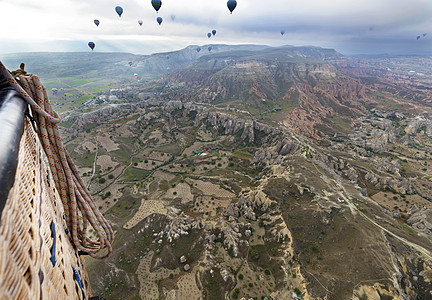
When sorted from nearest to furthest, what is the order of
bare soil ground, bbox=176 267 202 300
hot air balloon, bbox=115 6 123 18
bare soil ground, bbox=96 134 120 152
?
bare soil ground, bbox=176 267 202 300
hot air balloon, bbox=115 6 123 18
bare soil ground, bbox=96 134 120 152

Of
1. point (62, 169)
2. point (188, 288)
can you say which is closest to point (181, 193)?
point (188, 288)

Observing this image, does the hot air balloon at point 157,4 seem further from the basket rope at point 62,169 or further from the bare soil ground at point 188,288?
the bare soil ground at point 188,288

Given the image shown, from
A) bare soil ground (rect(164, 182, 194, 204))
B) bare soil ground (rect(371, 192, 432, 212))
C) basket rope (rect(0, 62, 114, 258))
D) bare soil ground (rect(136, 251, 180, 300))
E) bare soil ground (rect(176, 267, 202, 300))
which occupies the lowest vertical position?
bare soil ground (rect(371, 192, 432, 212))

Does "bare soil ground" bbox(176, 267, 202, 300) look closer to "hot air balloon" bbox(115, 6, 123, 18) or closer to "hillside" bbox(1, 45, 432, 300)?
"hillside" bbox(1, 45, 432, 300)

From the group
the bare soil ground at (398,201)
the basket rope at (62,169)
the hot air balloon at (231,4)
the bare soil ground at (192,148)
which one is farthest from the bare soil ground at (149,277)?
the hot air balloon at (231,4)

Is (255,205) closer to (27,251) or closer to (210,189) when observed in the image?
(210,189)

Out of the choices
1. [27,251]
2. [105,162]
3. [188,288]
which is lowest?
[105,162]

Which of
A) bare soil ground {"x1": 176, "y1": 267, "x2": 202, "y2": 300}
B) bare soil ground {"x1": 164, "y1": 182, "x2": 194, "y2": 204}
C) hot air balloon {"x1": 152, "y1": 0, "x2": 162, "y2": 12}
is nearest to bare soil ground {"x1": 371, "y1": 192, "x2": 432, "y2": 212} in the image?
bare soil ground {"x1": 176, "y1": 267, "x2": 202, "y2": 300}

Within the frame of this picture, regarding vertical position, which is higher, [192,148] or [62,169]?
[62,169]
